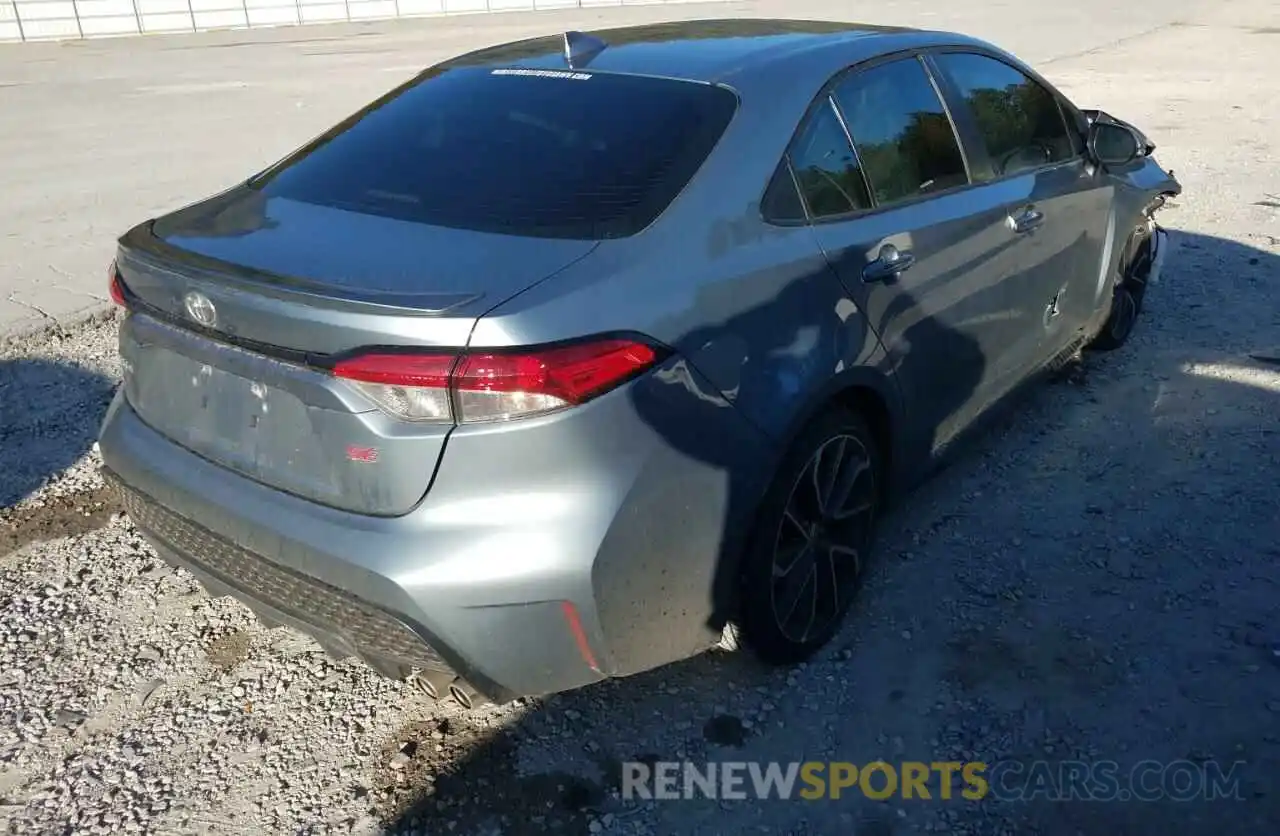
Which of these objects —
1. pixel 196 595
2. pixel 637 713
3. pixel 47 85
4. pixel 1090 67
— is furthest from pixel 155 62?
pixel 637 713

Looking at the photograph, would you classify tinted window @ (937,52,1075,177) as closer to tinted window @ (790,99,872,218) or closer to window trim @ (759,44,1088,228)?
window trim @ (759,44,1088,228)

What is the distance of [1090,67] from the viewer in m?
14.5

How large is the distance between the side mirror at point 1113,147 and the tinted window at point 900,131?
48.2 inches

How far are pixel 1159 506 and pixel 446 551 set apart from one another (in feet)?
9.29

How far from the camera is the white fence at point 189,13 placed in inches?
778

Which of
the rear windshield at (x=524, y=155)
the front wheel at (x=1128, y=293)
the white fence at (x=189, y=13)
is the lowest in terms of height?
the white fence at (x=189, y=13)

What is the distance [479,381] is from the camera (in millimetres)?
2191

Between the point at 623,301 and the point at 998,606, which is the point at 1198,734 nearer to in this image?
the point at 998,606

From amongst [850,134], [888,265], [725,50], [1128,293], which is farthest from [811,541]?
[1128,293]

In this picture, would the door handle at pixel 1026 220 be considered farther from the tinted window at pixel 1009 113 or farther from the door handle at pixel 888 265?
the door handle at pixel 888 265

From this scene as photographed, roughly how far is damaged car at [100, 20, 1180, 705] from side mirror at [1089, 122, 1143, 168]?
1.16 meters

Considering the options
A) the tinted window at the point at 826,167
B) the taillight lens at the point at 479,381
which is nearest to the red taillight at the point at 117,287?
the taillight lens at the point at 479,381

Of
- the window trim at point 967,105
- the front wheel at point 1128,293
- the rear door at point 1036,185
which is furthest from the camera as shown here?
the front wheel at point 1128,293

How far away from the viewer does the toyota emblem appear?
96.3 inches
